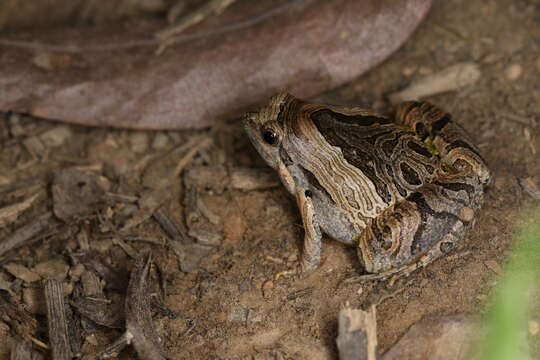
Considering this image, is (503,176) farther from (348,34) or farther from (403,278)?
(348,34)

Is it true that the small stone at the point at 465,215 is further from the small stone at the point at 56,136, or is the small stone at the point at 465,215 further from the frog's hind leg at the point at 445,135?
the small stone at the point at 56,136

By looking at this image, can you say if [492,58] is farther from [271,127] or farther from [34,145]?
[34,145]

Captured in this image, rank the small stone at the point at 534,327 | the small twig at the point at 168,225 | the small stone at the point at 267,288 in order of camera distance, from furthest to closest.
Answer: the small twig at the point at 168,225 → the small stone at the point at 267,288 → the small stone at the point at 534,327

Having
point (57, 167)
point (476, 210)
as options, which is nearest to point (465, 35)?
point (476, 210)

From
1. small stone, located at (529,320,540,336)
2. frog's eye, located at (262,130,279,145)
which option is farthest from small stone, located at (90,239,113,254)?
small stone, located at (529,320,540,336)

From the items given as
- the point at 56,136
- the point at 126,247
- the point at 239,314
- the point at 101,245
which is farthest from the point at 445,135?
the point at 56,136

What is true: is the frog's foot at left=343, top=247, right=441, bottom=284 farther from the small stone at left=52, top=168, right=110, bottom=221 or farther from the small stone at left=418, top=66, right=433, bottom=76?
the small stone at left=52, top=168, right=110, bottom=221

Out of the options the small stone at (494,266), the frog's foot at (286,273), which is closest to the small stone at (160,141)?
the frog's foot at (286,273)
